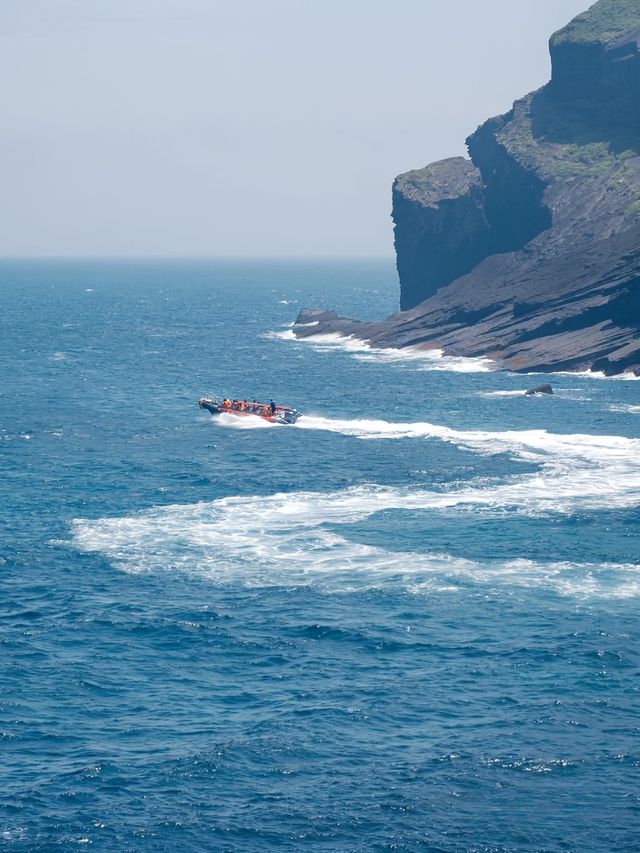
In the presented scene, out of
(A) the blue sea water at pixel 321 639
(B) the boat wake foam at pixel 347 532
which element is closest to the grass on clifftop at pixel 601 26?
(A) the blue sea water at pixel 321 639

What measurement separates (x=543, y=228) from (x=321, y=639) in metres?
130

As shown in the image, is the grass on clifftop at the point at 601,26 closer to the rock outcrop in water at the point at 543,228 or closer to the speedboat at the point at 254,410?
the rock outcrop in water at the point at 543,228

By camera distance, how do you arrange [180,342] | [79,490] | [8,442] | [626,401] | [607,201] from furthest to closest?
[180,342] < [607,201] < [626,401] < [8,442] < [79,490]

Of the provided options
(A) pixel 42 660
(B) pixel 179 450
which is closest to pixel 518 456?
(B) pixel 179 450

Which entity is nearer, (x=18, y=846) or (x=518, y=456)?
(x=18, y=846)

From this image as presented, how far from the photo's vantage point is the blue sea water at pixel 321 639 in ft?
137

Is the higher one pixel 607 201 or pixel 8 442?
pixel 607 201

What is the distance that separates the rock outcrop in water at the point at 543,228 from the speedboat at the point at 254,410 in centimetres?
3905

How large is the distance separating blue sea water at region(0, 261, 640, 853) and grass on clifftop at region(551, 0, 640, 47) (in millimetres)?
103369

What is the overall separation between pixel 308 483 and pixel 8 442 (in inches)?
1121

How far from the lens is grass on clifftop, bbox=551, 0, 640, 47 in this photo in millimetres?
189500

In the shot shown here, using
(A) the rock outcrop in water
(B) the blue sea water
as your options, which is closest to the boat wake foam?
(B) the blue sea water

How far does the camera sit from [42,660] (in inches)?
2133

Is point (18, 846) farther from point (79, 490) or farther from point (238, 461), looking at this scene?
point (238, 461)
